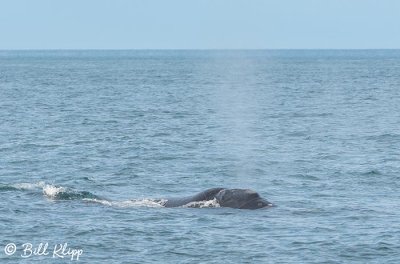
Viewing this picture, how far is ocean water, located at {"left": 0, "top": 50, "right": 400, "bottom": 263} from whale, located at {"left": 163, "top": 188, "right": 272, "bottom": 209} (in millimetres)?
511

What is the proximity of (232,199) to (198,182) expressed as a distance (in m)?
7.89

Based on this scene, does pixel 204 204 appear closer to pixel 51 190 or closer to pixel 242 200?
pixel 242 200

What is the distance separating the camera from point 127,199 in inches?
1592

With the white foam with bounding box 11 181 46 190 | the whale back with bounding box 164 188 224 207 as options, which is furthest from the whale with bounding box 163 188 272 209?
the white foam with bounding box 11 181 46 190

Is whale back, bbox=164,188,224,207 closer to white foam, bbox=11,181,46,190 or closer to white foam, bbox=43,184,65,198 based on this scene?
white foam, bbox=43,184,65,198

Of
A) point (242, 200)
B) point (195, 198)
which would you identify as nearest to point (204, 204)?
point (195, 198)

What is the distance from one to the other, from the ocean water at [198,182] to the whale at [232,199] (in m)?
0.51

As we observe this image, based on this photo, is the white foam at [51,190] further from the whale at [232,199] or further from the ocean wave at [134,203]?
the whale at [232,199]

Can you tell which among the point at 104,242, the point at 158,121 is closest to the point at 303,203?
the point at 104,242

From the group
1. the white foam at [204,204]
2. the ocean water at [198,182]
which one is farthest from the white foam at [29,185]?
the white foam at [204,204]

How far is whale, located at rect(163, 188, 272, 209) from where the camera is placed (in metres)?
37.6

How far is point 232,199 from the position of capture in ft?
124

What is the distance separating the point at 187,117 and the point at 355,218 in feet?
164

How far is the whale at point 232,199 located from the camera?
123ft
